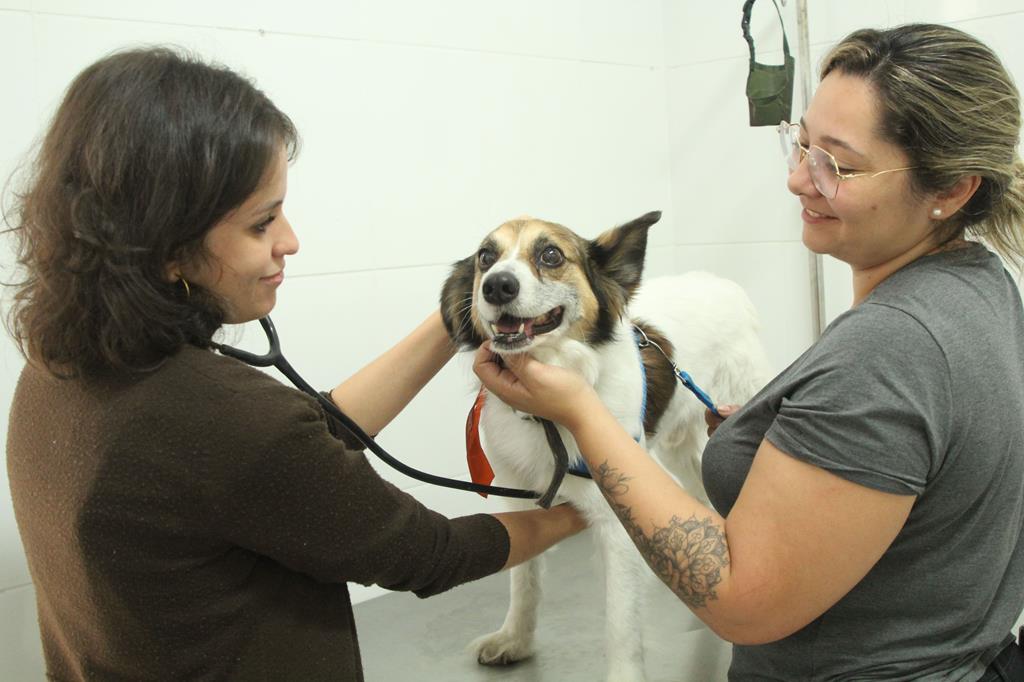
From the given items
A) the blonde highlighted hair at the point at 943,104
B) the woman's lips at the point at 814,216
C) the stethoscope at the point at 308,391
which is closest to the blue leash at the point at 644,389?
the stethoscope at the point at 308,391

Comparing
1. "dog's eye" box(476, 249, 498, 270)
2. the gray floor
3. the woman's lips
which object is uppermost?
the woman's lips

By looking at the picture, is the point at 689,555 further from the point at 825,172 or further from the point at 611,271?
the point at 611,271

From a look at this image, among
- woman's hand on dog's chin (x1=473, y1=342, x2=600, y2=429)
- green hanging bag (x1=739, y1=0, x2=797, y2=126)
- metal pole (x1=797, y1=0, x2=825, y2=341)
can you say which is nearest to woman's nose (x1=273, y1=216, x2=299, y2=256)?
woman's hand on dog's chin (x1=473, y1=342, x2=600, y2=429)

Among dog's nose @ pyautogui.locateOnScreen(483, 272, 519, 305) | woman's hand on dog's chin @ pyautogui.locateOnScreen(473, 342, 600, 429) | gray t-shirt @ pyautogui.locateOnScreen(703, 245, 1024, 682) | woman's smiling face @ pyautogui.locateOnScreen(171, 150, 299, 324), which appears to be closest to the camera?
gray t-shirt @ pyautogui.locateOnScreen(703, 245, 1024, 682)

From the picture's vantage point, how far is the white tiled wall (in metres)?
1.92

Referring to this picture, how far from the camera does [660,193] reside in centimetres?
334

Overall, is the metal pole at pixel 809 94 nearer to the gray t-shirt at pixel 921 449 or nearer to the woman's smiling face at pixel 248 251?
the gray t-shirt at pixel 921 449

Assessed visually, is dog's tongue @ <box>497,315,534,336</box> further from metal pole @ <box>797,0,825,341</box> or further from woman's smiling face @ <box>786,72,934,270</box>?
metal pole @ <box>797,0,825,341</box>

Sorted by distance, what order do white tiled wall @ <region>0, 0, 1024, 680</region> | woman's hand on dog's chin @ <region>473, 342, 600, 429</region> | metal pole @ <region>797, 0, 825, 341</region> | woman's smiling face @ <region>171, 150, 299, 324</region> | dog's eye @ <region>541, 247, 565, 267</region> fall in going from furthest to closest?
metal pole @ <region>797, 0, 825, 341</region>, white tiled wall @ <region>0, 0, 1024, 680</region>, dog's eye @ <region>541, 247, 565, 267</region>, woman's hand on dog's chin @ <region>473, 342, 600, 429</region>, woman's smiling face @ <region>171, 150, 299, 324</region>

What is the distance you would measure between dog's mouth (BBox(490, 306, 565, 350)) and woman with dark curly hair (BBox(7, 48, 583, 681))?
1.49 feet

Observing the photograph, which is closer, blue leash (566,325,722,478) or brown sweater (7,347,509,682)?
brown sweater (7,347,509,682)

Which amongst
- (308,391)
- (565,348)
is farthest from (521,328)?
(308,391)

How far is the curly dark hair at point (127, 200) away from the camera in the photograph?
0.97 m

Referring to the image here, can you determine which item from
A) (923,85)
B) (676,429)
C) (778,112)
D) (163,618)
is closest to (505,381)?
(163,618)
